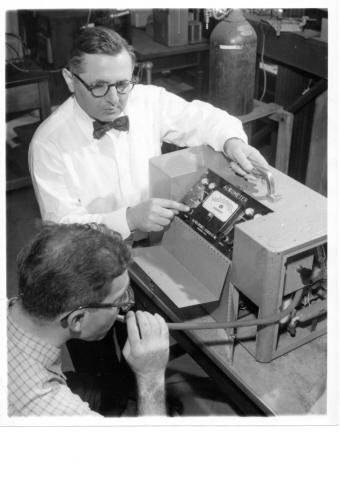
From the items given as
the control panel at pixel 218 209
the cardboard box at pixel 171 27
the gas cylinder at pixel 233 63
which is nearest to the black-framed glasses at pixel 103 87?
the control panel at pixel 218 209

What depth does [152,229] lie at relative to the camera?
5.44ft

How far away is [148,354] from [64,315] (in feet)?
0.79

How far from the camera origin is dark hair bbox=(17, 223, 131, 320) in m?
1.24

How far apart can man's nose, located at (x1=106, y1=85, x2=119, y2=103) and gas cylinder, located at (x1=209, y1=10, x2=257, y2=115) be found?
102 centimetres

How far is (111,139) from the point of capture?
195 centimetres

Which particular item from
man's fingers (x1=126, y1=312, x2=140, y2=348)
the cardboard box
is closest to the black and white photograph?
man's fingers (x1=126, y1=312, x2=140, y2=348)

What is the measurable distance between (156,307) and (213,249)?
1.12 ft

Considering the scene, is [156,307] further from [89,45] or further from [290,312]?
[89,45]

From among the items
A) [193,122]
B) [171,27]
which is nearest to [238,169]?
[193,122]

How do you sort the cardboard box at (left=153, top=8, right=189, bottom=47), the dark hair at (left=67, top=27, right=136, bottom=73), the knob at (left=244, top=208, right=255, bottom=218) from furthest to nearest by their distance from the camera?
the cardboard box at (left=153, top=8, right=189, bottom=47)
the dark hair at (left=67, top=27, right=136, bottom=73)
the knob at (left=244, top=208, right=255, bottom=218)

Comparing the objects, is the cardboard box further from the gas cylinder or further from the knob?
the knob

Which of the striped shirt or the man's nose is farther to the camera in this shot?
the man's nose

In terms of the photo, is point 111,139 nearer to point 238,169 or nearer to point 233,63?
point 238,169
